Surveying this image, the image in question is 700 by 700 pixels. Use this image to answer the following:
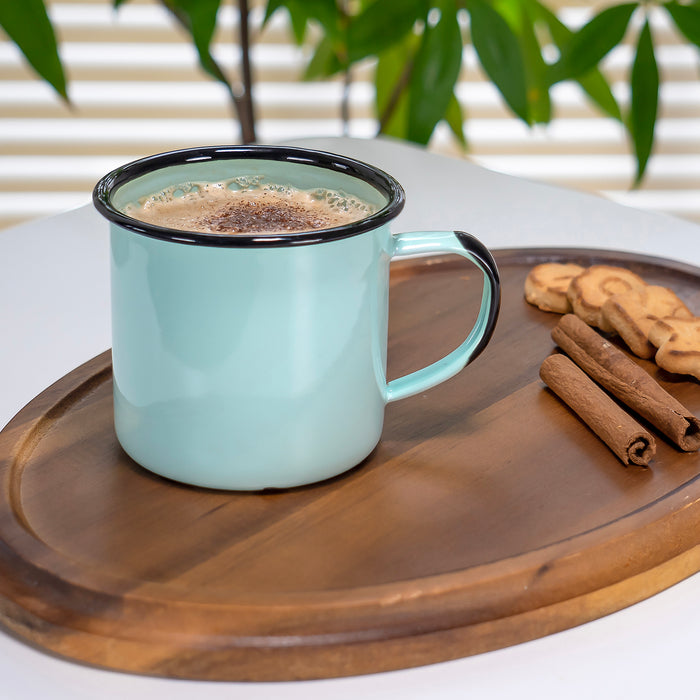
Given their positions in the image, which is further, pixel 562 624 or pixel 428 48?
pixel 428 48

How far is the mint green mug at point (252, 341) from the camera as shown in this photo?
1.95 feet

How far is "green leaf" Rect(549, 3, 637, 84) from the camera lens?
5.19 feet

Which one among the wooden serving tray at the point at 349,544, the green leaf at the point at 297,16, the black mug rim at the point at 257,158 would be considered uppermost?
the black mug rim at the point at 257,158

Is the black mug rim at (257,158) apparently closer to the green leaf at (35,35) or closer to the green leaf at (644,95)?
the green leaf at (35,35)

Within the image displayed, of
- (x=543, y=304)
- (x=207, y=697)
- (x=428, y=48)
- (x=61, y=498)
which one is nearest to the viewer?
(x=207, y=697)

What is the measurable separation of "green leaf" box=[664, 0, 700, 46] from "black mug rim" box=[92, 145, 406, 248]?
1028mm

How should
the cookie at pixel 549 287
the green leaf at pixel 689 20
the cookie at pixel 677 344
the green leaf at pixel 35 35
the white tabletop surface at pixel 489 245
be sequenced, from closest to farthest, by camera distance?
the white tabletop surface at pixel 489 245 < the cookie at pixel 677 344 < the cookie at pixel 549 287 < the green leaf at pixel 35 35 < the green leaf at pixel 689 20

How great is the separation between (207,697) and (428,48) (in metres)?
1.27

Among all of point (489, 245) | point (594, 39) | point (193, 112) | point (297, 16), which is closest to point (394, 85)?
point (297, 16)

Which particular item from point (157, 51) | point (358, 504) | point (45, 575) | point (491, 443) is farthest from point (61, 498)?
point (157, 51)

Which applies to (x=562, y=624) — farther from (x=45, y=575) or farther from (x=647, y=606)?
(x=45, y=575)

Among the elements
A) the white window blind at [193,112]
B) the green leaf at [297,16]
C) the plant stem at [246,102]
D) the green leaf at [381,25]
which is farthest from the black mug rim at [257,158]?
the white window blind at [193,112]

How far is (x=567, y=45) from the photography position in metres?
1.60

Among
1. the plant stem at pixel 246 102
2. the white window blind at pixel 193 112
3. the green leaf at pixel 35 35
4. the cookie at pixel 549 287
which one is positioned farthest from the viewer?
the white window blind at pixel 193 112
